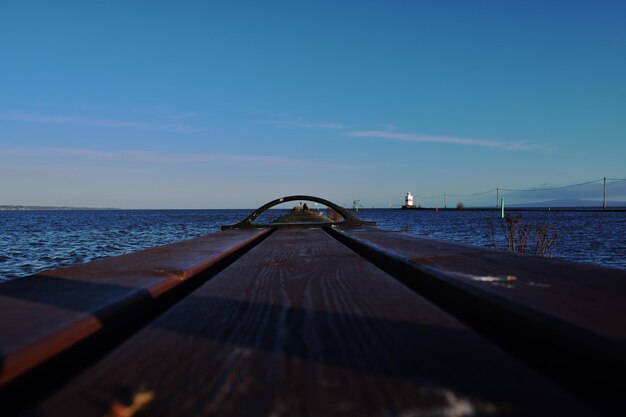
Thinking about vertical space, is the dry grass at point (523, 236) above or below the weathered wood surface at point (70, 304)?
below

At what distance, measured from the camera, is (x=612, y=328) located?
0.83m

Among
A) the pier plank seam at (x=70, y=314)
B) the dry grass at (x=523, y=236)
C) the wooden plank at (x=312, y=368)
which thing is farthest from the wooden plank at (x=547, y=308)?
the dry grass at (x=523, y=236)

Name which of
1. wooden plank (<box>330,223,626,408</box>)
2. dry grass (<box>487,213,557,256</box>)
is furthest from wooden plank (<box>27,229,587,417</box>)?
dry grass (<box>487,213,557,256</box>)

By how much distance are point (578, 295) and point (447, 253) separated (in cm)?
111

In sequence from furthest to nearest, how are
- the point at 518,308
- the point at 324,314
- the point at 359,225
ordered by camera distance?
1. the point at 359,225
2. the point at 324,314
3. the point at 518,308

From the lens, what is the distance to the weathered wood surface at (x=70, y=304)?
83cm

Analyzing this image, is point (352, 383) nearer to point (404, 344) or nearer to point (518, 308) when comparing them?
point (404, 344)

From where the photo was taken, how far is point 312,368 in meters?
0.72

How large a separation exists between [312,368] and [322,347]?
0.11 m

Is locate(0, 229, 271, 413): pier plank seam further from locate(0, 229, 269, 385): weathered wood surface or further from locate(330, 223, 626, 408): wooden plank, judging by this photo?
locate(330, 223, 626, 408): wooden plank

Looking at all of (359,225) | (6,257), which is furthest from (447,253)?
(6,257)

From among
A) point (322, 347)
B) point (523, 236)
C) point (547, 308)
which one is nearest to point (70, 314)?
point (322, 347)

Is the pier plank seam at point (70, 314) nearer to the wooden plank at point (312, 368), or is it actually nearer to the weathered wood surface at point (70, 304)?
the weathered wood surface at point (70, 304)

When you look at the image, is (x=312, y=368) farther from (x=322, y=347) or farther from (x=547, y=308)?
(x=547, y=308)
